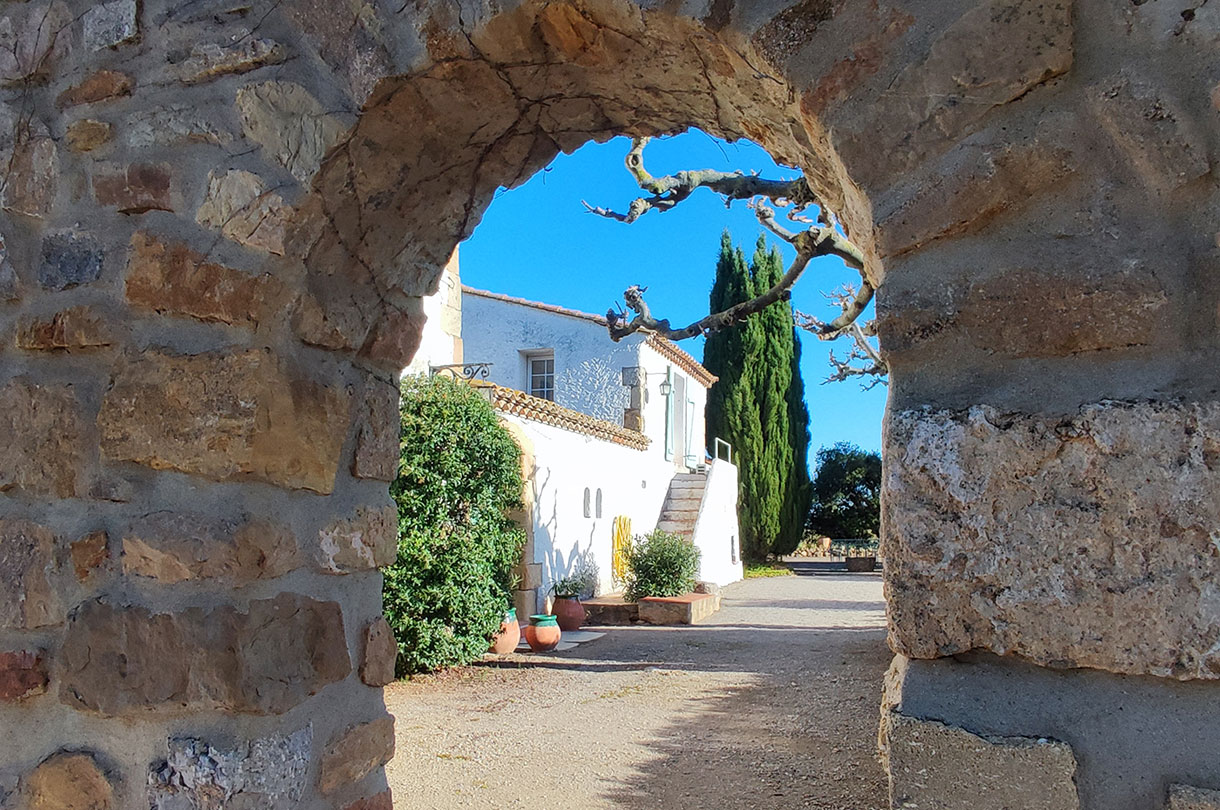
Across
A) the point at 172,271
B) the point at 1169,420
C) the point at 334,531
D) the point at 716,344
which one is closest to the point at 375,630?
the point at 334,531

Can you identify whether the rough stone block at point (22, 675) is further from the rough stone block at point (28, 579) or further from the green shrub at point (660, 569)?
the green shrub at point (660, 569)

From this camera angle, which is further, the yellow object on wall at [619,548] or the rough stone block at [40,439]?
the yellow object on wall at [619,548]

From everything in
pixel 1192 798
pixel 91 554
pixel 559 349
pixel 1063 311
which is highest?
pixel 559 349

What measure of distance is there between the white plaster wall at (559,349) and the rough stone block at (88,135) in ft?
41.6

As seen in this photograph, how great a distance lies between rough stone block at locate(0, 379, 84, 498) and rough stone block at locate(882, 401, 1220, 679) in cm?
139

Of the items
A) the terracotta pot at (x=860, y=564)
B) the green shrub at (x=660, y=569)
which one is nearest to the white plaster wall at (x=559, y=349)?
the green shrub at (x=660, y=569)

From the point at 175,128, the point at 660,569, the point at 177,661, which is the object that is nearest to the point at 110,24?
the point at 175,128

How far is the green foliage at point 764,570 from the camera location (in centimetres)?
1853

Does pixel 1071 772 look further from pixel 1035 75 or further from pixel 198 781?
pixel 198 781

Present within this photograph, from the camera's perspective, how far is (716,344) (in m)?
20.4

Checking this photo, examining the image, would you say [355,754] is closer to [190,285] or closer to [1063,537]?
[190,285]

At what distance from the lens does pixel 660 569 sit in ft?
34.1

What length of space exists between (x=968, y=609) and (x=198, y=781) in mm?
1245

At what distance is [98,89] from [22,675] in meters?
1.06
